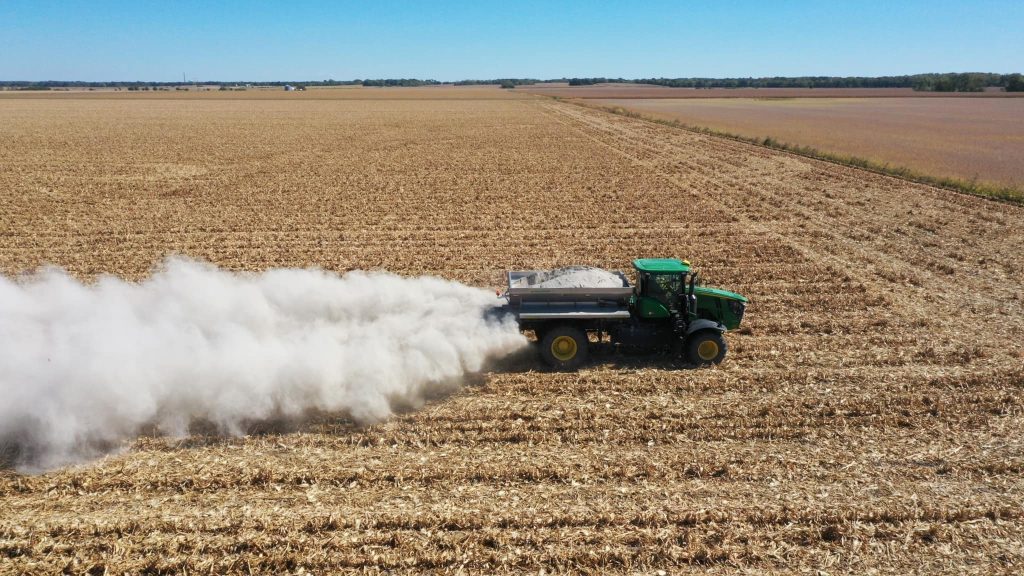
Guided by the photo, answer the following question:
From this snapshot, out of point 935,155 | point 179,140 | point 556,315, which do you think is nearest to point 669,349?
point 556,315

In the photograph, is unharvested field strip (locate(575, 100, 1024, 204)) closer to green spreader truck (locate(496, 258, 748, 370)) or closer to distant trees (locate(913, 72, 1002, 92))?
green spreader truck (locate(496, 258, 748, 370))

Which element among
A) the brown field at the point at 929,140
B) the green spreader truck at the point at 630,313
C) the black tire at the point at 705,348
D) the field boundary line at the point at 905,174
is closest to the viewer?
the green spreader truck at the point at 630,313

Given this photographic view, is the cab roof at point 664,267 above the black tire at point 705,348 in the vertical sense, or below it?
above

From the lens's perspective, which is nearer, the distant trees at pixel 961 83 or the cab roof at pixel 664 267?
the cab roof at pixel 664 267

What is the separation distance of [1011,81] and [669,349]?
187281 millimetres

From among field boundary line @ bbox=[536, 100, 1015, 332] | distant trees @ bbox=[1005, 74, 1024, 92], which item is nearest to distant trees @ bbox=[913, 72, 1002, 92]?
distant trees @ bbox=[1005, 74, 1024, 92]

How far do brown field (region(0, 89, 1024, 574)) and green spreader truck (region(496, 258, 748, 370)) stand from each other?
19.1 inches

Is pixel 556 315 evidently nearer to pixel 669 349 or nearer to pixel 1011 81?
pixel 669 349

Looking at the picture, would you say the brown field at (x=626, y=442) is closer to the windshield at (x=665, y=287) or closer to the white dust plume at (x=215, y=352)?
the white dust plume at (x=215, y=352)

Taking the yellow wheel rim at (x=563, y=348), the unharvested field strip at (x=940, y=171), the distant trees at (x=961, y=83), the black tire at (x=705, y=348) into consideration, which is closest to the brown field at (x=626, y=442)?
the black tire at (x=705, y=348)

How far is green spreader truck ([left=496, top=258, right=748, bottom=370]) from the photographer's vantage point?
10.2m

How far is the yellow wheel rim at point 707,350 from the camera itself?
34.6ft

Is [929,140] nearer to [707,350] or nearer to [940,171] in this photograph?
[940,171]

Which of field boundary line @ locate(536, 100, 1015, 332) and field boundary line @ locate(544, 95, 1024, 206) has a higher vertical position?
field boundary line @ locate(544, 95, 1024, 206)
